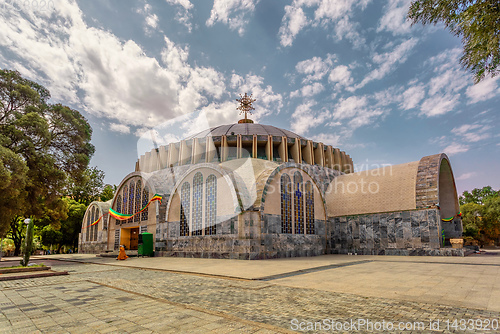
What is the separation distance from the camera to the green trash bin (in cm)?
2081

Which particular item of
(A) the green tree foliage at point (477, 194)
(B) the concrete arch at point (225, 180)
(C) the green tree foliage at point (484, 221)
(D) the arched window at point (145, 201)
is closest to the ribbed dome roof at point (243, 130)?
(B) the concrete arch at point (225, 180)

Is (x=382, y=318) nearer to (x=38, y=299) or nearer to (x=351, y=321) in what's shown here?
(x=351, y=321)

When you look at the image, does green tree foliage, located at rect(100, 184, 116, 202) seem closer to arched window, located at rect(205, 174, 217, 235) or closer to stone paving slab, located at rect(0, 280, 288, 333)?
arched window, located at rect(205, 174, 217, 235)

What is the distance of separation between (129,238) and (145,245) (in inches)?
284

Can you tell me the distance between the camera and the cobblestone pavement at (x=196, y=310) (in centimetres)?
439

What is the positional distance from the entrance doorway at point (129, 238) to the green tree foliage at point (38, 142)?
17.9 ft

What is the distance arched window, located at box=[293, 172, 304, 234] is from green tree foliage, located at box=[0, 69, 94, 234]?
15.4m

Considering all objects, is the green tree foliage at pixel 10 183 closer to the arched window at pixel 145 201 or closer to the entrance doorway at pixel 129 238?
the arched window at pixel 145 201

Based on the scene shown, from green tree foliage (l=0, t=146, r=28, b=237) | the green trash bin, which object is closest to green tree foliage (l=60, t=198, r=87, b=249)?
green tree foliage (l=0, t=146, r=28, b=237)

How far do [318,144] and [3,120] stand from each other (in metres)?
24.0

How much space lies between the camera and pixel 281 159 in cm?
2611

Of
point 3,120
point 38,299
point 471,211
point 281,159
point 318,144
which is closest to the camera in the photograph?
point 38,299

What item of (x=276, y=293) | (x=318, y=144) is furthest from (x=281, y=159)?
(x=276, y=293)

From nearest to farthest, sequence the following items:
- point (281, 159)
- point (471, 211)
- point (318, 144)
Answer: point (281, 159), point (318, 144), point (471, 211)
